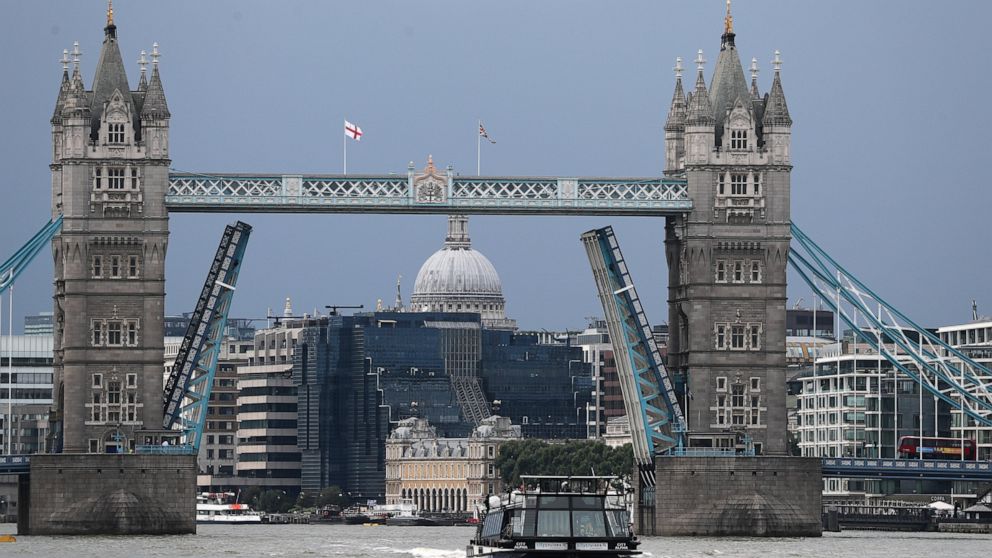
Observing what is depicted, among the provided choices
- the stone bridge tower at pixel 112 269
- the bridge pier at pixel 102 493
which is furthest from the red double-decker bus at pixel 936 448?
the bridge pier at pixel 102 493

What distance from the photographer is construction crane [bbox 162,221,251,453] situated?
5576 inches

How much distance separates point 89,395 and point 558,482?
48.6 m

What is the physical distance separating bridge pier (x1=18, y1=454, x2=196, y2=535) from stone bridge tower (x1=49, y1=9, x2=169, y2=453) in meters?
3.05

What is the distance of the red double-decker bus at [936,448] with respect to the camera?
17562 cm

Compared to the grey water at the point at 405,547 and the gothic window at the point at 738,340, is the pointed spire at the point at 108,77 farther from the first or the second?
the gothic window at the point at 738,340

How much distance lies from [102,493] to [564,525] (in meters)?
46.2

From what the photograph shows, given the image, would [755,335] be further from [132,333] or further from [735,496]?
[132,333]

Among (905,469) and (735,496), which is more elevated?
(905,469)

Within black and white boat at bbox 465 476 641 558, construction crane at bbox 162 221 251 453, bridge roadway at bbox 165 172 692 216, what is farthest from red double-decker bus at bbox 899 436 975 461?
black and white boat at bbox 465 476 641 558

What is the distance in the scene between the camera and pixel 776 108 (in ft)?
472

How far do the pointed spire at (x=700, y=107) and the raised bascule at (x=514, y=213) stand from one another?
0.45ft

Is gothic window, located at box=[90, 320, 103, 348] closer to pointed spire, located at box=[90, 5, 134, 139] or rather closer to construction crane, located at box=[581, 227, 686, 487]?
pointed spire, located at box=[90, 5, 134, 139]

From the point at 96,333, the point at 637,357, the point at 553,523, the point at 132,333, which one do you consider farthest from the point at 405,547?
the point at 553,523

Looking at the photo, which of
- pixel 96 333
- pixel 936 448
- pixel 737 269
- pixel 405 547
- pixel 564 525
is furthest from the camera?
pixel 936 448
